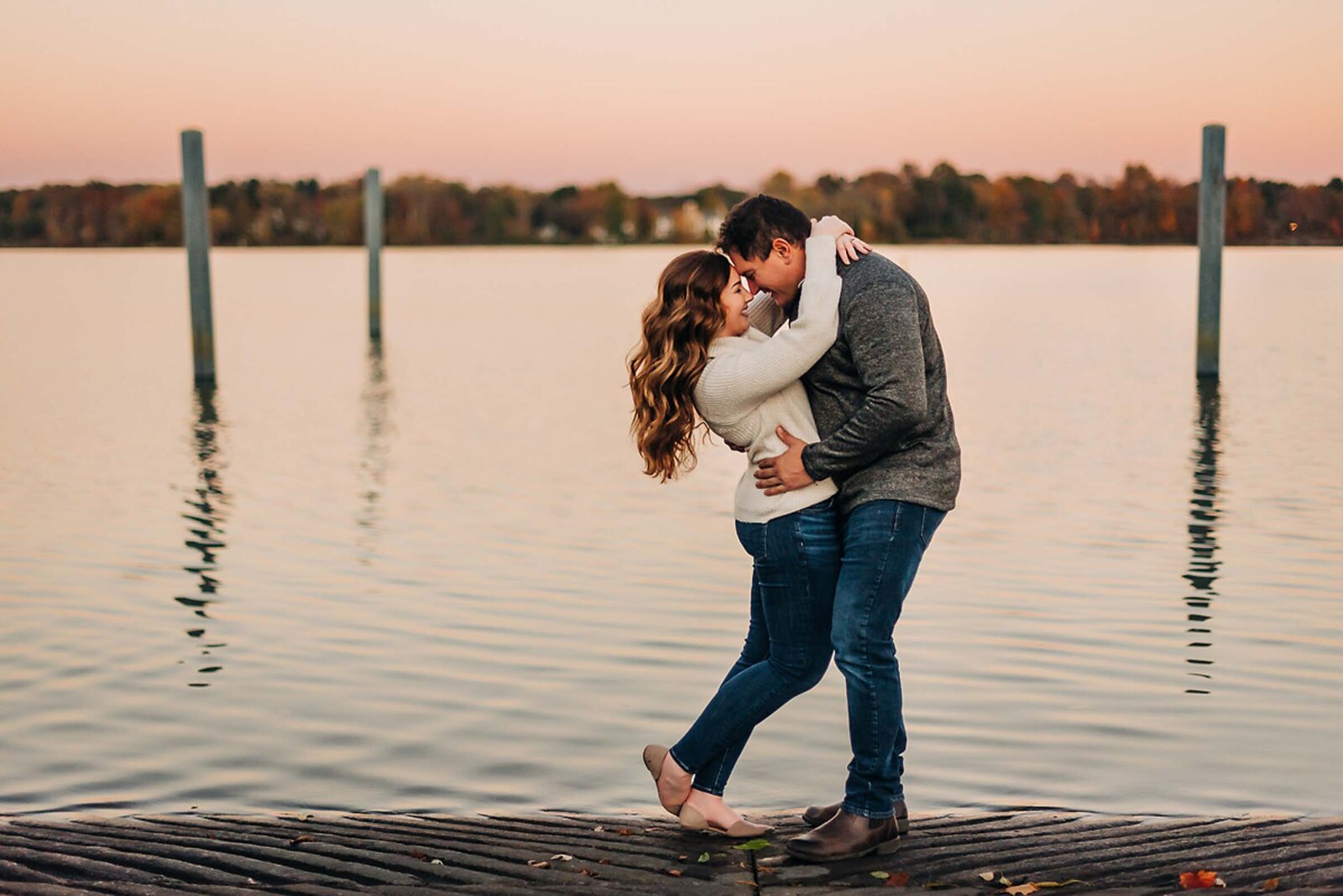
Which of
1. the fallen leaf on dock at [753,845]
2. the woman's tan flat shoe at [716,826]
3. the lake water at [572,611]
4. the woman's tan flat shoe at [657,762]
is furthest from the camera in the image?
the lake water at [572,611]

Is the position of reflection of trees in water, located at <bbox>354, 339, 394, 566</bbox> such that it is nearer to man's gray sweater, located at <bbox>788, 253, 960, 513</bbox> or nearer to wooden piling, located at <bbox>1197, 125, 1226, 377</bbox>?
man's gray sweater, located at <bbox>788, 253, 960, 513</bbox>

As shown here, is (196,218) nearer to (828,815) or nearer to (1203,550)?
(1203,550)

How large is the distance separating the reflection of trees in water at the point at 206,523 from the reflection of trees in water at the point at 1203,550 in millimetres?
4874

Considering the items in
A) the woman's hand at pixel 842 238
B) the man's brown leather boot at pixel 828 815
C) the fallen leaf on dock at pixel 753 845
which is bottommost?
the fallen leaf on dock at pixel 753 845

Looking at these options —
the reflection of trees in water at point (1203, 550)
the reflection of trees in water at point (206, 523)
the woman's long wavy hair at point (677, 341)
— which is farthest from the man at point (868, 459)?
the reflection of trees in water at point (206, 523)

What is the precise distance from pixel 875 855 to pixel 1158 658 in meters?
4.09

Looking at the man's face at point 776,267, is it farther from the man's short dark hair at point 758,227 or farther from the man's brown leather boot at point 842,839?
the man's brown leather boot at point 842,839

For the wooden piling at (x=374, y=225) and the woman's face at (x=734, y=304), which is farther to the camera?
the wooden piling at (x=374, y=225)

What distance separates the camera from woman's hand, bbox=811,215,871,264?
4.45 meters

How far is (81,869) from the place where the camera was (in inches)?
174

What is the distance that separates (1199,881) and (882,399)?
1457 mm

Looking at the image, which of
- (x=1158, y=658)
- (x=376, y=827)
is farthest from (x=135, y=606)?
(x=1158, y=658)

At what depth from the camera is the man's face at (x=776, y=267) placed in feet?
14.7

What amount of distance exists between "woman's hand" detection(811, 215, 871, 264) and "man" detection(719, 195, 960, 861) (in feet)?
0.10
